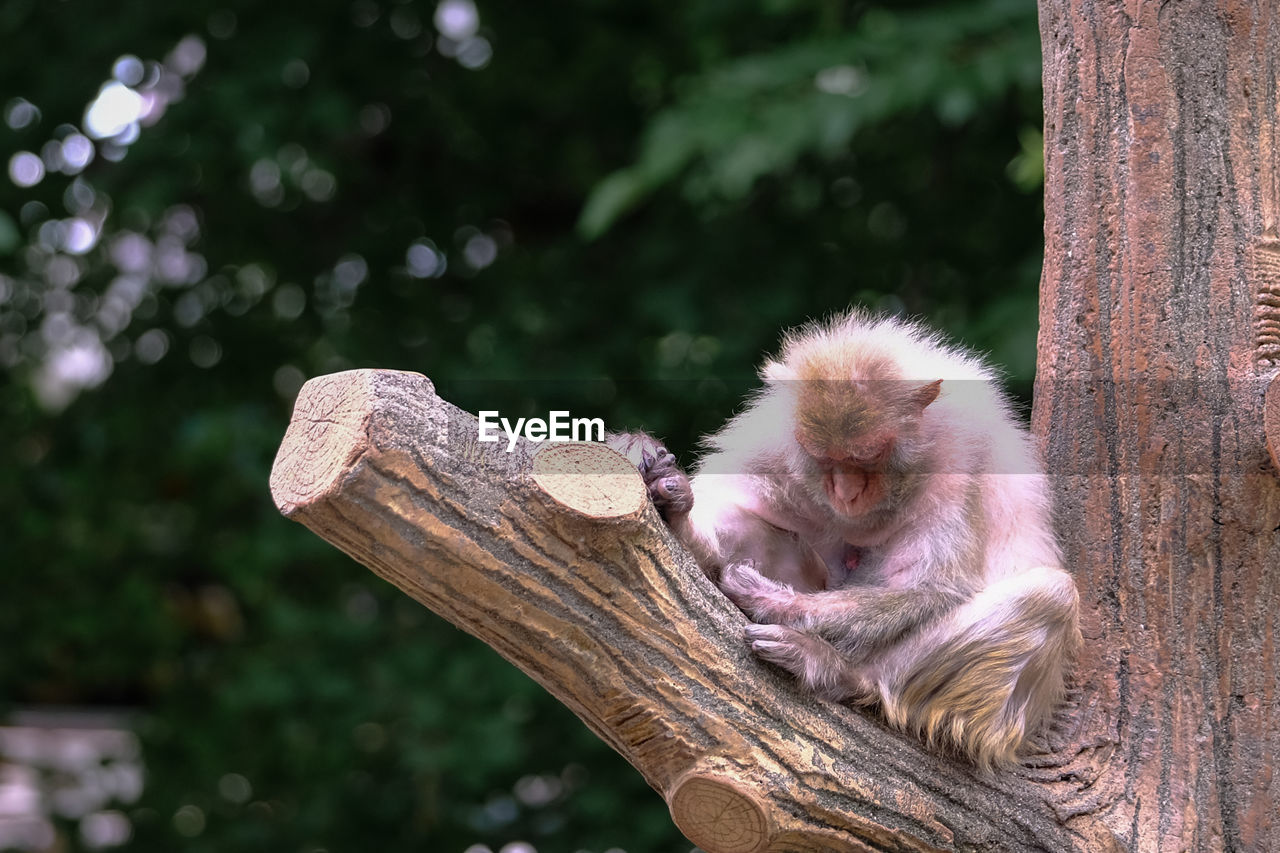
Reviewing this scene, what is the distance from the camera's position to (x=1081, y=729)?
7.96 feet

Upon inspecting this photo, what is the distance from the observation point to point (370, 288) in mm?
5352

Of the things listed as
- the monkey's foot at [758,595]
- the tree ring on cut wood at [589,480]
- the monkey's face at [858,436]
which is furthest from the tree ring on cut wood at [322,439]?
the monkey's face at [858,436]

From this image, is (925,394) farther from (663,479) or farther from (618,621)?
(618,621)

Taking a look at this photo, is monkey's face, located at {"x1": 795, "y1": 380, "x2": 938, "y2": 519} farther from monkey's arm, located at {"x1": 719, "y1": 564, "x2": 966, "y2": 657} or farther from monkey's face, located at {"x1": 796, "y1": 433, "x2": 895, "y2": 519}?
monkey's arm, located at {"x1": 719, "y1": 564, "x2": 966, "y2": 657}

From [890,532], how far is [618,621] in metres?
0.79

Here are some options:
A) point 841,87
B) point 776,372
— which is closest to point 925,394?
point 776,372

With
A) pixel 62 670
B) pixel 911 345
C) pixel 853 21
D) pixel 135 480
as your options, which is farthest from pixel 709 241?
pixel 62 670

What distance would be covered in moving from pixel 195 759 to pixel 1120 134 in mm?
4478

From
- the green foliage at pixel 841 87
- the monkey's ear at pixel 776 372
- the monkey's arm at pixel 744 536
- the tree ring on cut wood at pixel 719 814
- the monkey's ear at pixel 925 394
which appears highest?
the green foliage at pixel 841 87

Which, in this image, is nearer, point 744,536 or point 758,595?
point 758,595

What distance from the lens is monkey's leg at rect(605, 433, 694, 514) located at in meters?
2.20

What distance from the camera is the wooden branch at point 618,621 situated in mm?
1778

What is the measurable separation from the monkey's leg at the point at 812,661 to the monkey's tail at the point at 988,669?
0.07 m

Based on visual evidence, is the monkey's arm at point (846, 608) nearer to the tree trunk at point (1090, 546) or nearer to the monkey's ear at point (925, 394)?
the tree trunk at point (1090, 546)
